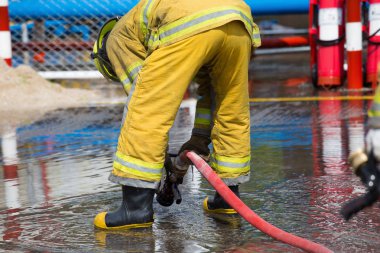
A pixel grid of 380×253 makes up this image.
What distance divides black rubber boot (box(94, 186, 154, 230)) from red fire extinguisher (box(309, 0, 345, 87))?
539 cm

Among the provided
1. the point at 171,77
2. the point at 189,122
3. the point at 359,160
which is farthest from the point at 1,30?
the point at 359,160

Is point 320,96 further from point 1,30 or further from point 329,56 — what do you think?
point 1,30

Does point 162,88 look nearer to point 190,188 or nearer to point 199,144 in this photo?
point 199,144

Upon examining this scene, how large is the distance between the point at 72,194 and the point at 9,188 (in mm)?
458

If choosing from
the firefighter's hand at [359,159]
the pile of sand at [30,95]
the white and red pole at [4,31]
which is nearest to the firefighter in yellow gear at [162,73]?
the firefighter's hand at [359,159]

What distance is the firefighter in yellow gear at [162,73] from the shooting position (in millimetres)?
4078

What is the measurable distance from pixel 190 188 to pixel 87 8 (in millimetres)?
5947

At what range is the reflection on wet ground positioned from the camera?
4023mm

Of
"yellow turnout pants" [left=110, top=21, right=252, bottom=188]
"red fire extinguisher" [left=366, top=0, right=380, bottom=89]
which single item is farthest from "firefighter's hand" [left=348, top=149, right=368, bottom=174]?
"red fire extinguisher" [left=366, top=0, right=380, bottom=89]

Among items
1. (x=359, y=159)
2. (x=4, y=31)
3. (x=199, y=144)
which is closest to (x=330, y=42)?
(x=4, y=31)

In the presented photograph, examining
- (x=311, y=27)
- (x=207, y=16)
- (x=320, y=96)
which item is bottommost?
(x=320, y=96)

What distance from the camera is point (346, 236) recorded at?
401cm

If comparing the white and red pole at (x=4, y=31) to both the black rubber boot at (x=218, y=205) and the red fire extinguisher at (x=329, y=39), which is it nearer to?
the red fire extinguisher at (x=329, y=39)

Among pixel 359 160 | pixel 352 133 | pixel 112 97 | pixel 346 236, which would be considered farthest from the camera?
pixel 112 97
